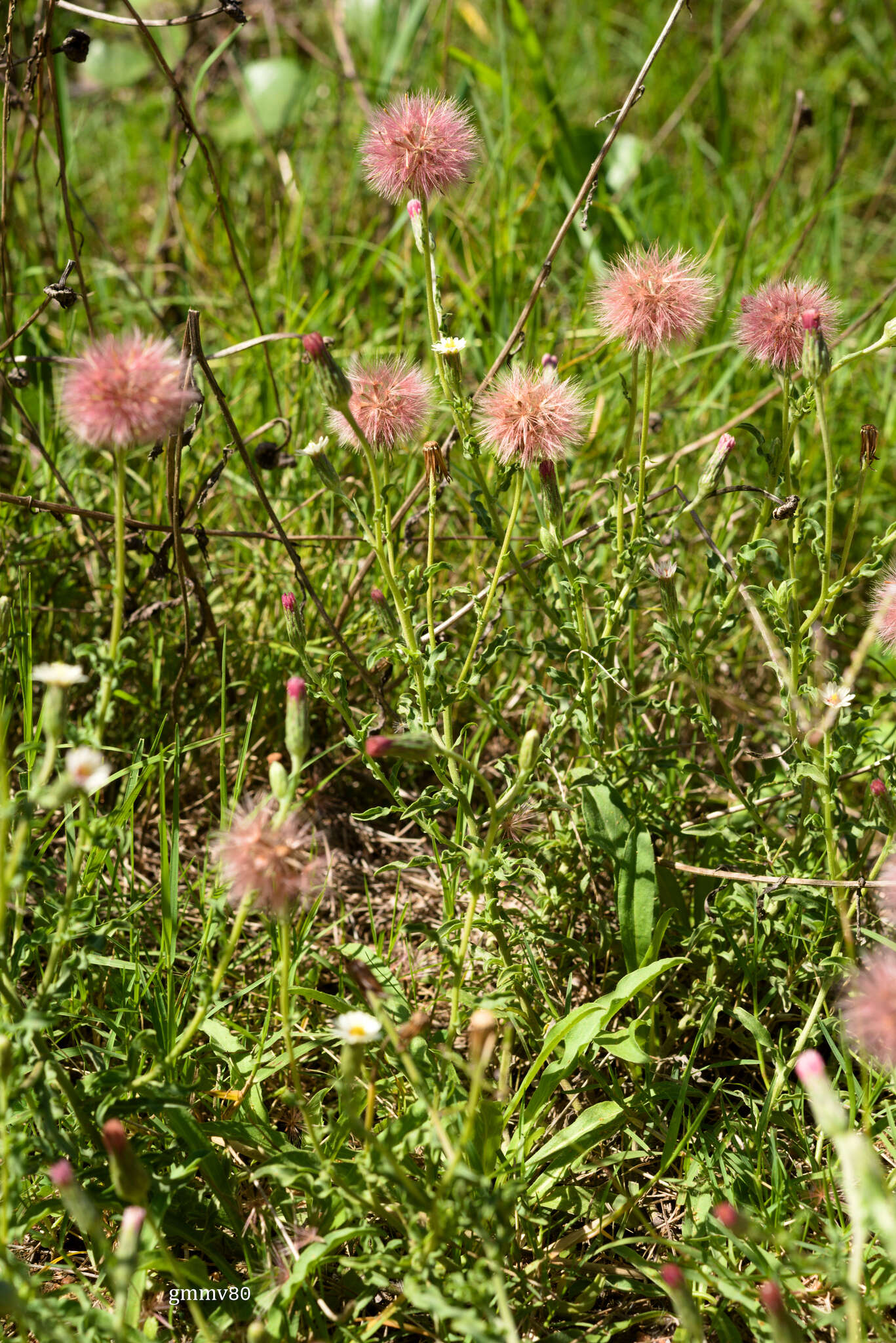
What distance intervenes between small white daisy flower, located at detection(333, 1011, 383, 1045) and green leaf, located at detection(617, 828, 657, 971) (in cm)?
62

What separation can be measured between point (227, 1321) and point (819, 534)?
5.06 ft

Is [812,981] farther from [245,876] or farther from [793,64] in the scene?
[793,64]

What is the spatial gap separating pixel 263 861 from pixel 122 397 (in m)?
0.64

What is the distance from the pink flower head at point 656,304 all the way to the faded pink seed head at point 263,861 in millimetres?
1079

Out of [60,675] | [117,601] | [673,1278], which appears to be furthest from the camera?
[117,601]

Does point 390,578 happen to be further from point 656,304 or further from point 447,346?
point 656,304

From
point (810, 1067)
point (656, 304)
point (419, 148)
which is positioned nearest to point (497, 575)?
point (656, 304)

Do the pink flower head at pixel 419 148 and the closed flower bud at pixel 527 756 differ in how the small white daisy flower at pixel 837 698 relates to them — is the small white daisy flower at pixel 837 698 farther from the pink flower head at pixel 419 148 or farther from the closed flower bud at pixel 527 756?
the pink flower head at pixel 419 148

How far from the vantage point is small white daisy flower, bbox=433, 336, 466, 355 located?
1.91 meters

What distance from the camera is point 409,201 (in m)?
2.03

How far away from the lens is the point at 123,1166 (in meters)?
1.37

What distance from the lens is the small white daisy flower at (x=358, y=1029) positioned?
1.49 meters

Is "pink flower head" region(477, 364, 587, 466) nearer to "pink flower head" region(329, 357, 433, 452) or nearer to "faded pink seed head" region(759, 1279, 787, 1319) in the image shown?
"pink flower head" region(329, 357, 433, 452)

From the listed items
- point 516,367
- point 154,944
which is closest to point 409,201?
point 516,367
